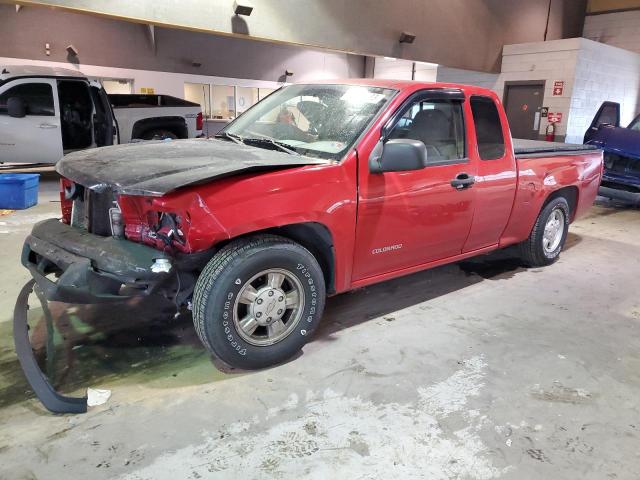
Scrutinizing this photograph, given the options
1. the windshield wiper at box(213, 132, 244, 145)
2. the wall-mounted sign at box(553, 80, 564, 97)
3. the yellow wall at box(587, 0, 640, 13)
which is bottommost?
the windshield wiper at box(213, 132, 244, 145)

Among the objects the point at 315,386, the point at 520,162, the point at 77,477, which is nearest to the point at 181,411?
the point at 77,477

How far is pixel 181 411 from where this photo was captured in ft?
8.40

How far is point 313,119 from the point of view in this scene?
354cm

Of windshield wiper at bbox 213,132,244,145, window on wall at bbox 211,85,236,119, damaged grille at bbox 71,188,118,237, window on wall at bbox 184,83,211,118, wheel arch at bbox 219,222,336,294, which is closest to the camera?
damaged grille at bbox 71,188,118,237

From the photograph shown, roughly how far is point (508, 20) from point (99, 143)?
1132 cm

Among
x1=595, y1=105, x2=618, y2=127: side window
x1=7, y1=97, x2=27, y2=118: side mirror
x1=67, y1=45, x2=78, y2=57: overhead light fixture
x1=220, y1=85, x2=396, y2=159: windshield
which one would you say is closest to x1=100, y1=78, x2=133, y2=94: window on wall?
x1=67, y1=45, x2=78, y2=57: overhead light fixture

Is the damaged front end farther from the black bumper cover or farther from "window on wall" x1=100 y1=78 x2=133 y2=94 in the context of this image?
"window on wall" x1=100 y1=78 x2=133 y2=94

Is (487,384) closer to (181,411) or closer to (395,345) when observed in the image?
(395,345)

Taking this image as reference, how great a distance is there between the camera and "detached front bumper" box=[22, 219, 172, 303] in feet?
8.32

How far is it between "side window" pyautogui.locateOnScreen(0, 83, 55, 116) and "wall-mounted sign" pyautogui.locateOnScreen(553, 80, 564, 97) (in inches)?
450

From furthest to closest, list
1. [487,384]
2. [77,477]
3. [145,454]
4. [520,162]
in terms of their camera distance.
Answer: [520,162] → [487,384] → [145,454] → [77,477]

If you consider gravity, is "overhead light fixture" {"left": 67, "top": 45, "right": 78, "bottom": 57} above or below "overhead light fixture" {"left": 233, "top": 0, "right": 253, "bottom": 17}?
below

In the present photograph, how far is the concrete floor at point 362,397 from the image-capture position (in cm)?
223

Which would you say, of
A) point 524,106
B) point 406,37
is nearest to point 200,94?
point 406,37
